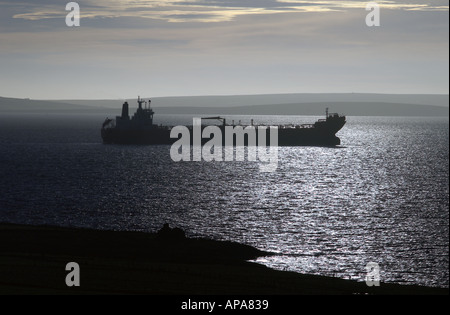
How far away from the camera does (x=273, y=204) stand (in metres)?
70.6

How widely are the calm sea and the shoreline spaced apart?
478cm

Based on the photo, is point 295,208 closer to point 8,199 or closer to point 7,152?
point 8,199

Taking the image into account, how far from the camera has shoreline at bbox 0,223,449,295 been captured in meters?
28.0

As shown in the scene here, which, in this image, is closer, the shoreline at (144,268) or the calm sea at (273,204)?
the shoreline at (144,268)

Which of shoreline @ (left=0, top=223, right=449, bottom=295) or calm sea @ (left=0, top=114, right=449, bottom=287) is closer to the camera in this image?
shoreline @ (left=0, top=223, right=449, bottom=295)

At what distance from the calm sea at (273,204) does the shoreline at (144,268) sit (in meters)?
4.78

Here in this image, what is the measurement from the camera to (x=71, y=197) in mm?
70375

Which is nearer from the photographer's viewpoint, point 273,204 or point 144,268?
point 144,268

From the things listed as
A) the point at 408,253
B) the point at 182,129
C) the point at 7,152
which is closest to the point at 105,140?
the point at 182,129

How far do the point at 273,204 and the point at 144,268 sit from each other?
1533 inches

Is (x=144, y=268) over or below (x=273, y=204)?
below

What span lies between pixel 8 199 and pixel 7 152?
2833 inches

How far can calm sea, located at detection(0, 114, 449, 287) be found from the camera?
4597 cm

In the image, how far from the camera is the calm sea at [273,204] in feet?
151
